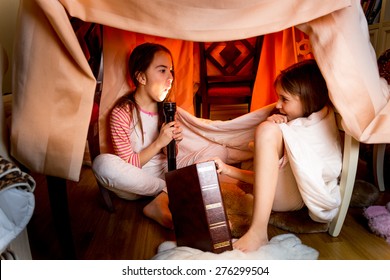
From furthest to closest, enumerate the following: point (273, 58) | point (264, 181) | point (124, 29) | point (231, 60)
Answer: point (231, 60), point (273, 58), point (264, 181), point (124, 29)

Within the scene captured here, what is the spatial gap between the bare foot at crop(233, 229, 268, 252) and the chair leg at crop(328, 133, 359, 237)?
0.91ft

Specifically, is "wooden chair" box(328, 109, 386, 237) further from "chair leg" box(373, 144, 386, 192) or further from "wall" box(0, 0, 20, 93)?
"wall" box(0, 0, 20, 93)

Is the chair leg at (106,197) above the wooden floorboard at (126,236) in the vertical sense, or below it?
above

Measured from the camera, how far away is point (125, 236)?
1.04 metres

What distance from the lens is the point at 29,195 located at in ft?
1.93

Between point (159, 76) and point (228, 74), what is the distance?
34.1 inches

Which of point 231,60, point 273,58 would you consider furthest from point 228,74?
point 273,58

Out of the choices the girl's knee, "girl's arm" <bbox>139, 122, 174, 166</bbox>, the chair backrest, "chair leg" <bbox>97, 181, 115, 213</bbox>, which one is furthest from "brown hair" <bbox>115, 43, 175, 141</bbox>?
the chair backrest

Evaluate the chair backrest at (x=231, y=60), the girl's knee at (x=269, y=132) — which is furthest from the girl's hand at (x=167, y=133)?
the chair backrest at (x=231, y=60)

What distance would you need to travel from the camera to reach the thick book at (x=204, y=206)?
0.83m

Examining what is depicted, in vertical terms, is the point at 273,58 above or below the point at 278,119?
above

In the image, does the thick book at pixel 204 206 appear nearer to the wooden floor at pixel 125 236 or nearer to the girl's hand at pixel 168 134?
the wooden floor at pixel 125 236

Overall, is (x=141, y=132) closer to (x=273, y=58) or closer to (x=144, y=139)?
(x=144, y=139)

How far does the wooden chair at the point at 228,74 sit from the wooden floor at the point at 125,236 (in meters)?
0.94
